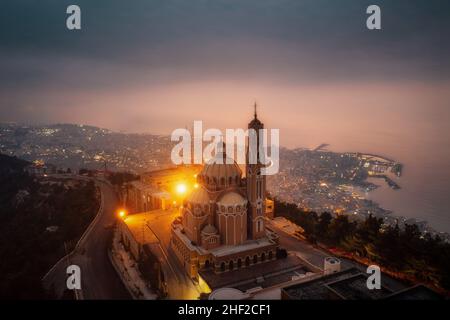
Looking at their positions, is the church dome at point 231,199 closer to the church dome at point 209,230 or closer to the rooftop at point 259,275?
the church dome at point 209,230

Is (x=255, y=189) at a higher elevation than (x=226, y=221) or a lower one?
higher

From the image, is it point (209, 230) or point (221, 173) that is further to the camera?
point (221, 173)

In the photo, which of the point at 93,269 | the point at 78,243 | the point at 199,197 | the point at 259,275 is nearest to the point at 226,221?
the point at 199,197

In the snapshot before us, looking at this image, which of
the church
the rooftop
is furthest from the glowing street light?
the rooftop

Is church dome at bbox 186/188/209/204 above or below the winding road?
above

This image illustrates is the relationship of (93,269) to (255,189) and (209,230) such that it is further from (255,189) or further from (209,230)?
(255,189)

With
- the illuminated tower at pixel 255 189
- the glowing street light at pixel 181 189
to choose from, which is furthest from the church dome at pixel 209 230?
the glowing street light at pixel 181 189

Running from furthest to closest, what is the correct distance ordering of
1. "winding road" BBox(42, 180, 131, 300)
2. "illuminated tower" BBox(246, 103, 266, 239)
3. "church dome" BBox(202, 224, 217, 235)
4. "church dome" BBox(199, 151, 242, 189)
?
"church dome" BBox(199, 151, 242, 189)
"illuminated tower" BBox(246, 103, 266, 239)
"church dome" BBox(202, 224, 217, 235)
"winding road" BBox(42, 180, 131, 300)

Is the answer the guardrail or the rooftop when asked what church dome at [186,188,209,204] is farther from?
the guardrail
